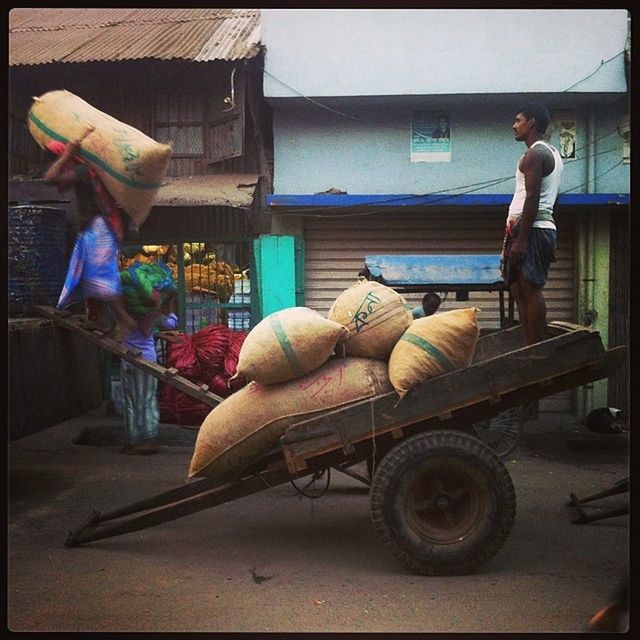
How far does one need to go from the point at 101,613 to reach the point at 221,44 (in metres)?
5.40

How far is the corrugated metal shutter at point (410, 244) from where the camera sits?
6176mm

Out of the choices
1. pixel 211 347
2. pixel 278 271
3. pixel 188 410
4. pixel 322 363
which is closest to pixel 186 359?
pixel 211 347

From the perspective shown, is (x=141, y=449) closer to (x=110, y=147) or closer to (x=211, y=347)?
(x=211, y=347)

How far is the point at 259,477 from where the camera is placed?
3.79m

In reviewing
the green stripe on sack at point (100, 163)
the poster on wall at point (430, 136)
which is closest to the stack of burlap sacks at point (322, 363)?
the green stripe on sack at point (100, 163)

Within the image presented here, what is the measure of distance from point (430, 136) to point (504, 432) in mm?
3243

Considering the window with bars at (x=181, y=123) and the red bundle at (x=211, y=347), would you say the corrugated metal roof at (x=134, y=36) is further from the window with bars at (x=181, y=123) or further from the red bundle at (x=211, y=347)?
the red bundle at (x=211, y=347)

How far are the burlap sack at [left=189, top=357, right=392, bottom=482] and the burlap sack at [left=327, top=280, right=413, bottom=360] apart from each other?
66 mm

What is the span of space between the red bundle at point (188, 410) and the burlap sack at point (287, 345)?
107 inches

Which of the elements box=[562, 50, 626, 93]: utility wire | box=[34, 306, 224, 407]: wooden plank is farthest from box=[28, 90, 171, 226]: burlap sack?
box=[562, 50, 626, 93]: utility wire

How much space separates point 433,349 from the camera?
3.63 meters

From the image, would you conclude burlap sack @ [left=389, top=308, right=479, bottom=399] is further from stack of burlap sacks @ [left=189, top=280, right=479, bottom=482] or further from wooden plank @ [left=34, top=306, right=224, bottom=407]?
wooden plank @ [left=34, top=306, right=224, bottom=407]

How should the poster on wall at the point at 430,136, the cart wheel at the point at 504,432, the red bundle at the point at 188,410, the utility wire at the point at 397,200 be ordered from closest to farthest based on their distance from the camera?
the red bundle at the point at 188,410, the cart wheel at the point at 504,432, the utility wire at the point at 397,200, the poster on wall at the point at 430,136

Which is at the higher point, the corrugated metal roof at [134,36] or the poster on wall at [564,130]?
the corrugated metal roof at [134,36]
